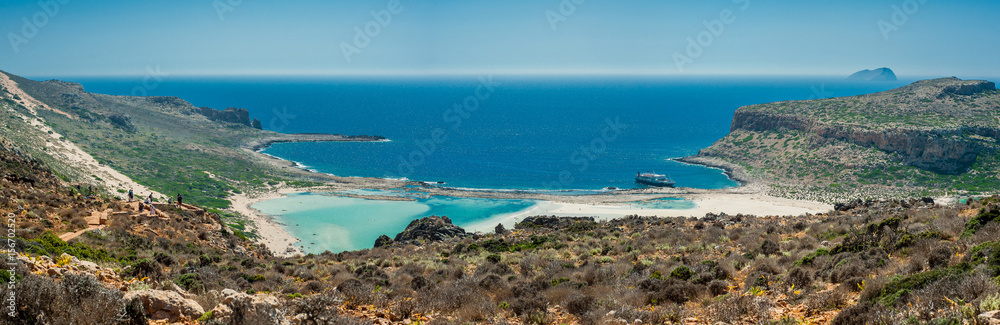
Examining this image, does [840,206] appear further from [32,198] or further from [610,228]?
[32,198]

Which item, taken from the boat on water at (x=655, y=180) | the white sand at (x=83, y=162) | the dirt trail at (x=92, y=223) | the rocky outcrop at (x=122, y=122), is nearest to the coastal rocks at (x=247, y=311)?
the dirt trail at (x=92, y=223)

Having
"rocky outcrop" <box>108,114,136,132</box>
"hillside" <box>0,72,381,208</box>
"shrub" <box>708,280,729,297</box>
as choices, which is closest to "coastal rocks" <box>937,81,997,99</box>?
"shrub" <box>708,280,729,297</box>

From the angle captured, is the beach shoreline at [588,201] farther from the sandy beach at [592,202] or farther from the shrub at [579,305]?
the shrub at [579,305]

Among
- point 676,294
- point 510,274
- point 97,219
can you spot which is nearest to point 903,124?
point 510,274

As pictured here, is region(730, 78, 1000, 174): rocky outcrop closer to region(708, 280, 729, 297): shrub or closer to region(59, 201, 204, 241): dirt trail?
region(708, 280, 729, 297): shrub

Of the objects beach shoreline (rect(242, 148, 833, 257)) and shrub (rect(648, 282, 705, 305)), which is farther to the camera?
beach shoreline (rect(242, 148, 833, 257))
